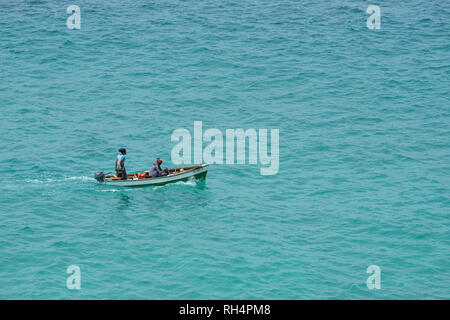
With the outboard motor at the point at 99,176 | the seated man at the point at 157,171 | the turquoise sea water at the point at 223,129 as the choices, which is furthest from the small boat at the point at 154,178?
the turquoise sea water at the point at 223,129

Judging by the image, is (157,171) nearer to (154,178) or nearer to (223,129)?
(154,178)

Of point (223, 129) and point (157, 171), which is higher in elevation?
point (223, 129)

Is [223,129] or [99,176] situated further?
[223,129]

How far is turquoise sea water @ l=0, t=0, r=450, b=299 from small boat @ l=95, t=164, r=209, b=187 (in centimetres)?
74

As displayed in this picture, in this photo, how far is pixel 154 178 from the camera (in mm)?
44781

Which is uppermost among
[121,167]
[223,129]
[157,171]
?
[223,129]

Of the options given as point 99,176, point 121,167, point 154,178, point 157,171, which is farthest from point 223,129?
point 99,176

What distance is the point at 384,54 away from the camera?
69500mm

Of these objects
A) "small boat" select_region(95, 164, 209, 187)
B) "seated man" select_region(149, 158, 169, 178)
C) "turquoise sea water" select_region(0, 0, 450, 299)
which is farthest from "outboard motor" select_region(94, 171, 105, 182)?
"seated man" select_region(149, 158, 169, 178)

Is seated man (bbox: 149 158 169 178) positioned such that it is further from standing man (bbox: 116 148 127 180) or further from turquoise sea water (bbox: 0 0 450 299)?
standing man (bbox: 116 148 127 180)

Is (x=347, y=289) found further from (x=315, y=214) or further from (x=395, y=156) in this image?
(x=395, y=156)

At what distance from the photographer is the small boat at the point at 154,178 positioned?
1764 inches

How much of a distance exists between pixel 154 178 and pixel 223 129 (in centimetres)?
1172

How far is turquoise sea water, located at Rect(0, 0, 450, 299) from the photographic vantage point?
35.7m
